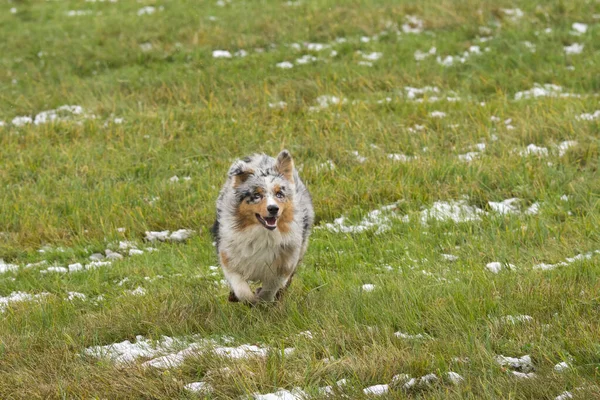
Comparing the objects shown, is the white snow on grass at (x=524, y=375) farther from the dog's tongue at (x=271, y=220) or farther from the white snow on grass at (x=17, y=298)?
the white snow on grass at (x=17, y=298)

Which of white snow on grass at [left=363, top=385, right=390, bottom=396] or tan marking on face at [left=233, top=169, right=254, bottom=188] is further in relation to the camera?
tan marking on face at [left=233, top=169, right=254, bottom=188]

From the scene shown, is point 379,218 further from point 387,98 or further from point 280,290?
point 387,98

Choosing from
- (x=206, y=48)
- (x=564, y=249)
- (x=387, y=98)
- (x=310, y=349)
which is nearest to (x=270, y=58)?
(x=206, y=48)

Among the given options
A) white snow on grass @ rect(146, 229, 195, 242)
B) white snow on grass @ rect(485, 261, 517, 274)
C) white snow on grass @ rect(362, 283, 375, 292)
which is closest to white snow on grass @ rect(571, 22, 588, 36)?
white snow on grass @ rect(146, 229, 195, 242)

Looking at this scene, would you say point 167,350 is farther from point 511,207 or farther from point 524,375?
point 511,207

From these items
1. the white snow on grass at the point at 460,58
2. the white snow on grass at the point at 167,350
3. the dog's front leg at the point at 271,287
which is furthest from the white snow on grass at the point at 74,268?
the white snow on grass at the point at 460,58

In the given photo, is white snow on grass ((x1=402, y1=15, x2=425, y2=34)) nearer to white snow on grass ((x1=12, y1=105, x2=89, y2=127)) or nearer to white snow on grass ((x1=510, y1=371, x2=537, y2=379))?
white snow on grass ((x1=12, y1=105, x2=89, y2=127))

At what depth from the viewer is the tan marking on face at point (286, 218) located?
763 centimetres

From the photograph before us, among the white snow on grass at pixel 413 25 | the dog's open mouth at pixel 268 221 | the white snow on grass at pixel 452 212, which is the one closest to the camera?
the dog's open mouth at pixel 268 221

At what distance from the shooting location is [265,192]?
748 cm

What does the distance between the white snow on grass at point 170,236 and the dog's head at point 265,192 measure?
3.02 metres

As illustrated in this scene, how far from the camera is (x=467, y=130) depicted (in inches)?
541

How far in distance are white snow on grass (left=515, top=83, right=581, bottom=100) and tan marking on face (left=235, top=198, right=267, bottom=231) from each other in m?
8.96

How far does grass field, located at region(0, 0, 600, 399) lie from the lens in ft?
20.5
